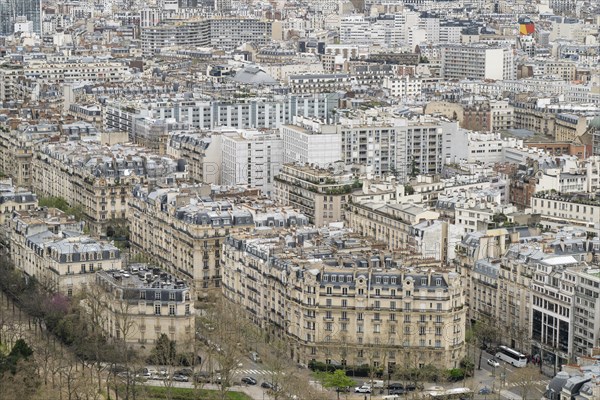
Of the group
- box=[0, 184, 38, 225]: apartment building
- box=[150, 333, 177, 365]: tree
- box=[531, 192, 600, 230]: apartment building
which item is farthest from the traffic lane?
box=[0, 184, 38, 225]: apartment building

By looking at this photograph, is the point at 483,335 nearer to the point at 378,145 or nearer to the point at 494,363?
the point at 494,363

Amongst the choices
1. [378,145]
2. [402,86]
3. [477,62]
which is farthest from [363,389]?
[477,62]

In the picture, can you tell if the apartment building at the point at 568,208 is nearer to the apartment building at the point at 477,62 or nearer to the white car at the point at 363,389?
the white car at the point at 363,389

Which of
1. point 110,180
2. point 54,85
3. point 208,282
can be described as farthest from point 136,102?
point 208,282

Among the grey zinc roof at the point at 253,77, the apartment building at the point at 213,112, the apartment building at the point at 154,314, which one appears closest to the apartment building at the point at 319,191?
the apartment building at the point at 154,314

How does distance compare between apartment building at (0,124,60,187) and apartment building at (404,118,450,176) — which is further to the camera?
apartment building at (0,124,60,187)

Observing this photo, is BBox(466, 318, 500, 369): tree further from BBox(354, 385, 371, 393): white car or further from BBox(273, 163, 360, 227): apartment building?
BBox(273, 163, 360, 227): apartment building
